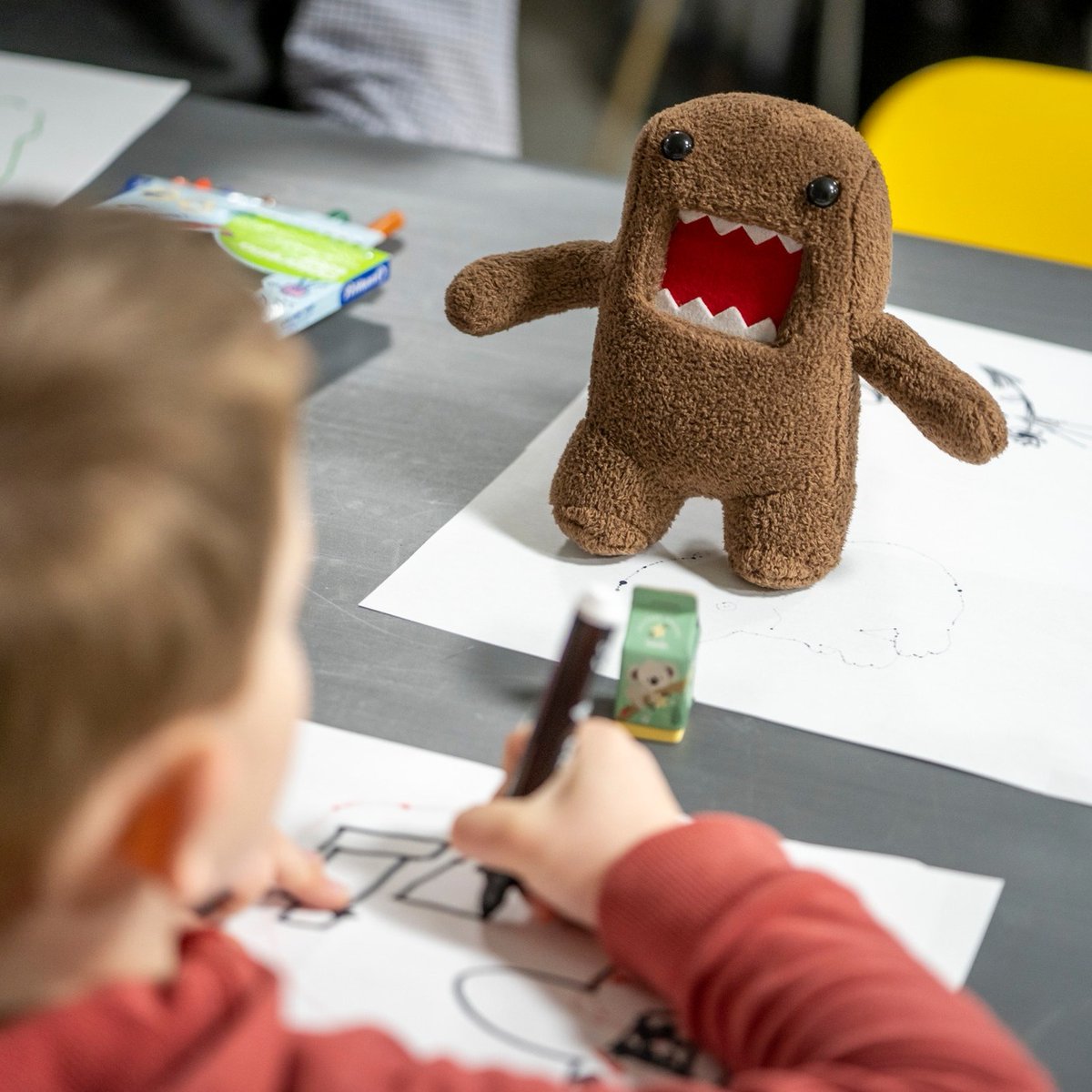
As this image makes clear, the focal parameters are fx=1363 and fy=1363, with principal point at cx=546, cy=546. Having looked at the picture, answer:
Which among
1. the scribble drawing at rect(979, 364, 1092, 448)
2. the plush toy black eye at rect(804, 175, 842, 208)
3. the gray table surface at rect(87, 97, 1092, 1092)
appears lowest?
the gray table surface at rect(87, 97, 1092, 1092)

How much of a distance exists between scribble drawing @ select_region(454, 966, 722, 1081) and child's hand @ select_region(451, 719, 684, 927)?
23 mm

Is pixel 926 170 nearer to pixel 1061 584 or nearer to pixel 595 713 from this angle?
pixel 1061 584

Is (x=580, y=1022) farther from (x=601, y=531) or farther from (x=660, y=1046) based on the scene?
(x=601, y=531)

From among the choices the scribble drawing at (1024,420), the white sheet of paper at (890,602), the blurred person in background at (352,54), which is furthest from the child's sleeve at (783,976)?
the blurred person in background at (352,54)

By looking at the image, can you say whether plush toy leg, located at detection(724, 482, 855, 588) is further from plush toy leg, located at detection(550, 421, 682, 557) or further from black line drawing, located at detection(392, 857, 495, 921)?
black line drawing, located at detection(392, 857, 495, 921)

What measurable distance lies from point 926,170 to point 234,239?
0.60 meters

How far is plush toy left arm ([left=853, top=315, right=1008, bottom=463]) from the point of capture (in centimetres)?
57

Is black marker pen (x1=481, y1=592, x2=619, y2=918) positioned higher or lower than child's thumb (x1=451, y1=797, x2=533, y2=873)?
higher

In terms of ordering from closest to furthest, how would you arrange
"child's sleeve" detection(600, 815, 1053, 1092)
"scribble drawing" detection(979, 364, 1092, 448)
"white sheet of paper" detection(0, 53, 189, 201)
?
1. "child's sleeve" detection(600, 815, 1053, 1092)
2. "scribble drawing" detection(979, 364, 1092, 448)
3. "white sheet of paper" detection(0, 53, 189, 201)

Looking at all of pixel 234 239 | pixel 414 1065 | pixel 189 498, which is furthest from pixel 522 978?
pixel 234 239

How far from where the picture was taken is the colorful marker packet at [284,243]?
77 centimetres

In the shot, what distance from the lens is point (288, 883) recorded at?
439 millimetres

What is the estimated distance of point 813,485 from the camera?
588mm

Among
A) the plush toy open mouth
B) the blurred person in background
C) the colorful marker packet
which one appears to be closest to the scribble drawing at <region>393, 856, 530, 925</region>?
the plush toy open mouth
